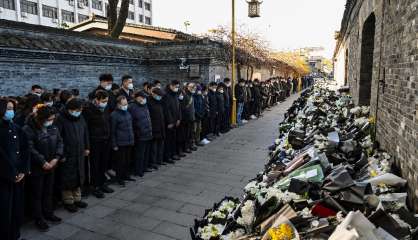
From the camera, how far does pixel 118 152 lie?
6.86 metres

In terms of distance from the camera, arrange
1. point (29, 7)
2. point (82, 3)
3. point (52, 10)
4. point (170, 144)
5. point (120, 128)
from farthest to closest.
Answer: point (82, 3)
point (52, 10)
point (29, 7)
point (170, 144)
point (120, 128)

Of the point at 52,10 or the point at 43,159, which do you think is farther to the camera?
the point at 52,10

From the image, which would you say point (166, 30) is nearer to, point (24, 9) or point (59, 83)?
point (59, 83)

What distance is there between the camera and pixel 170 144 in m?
8.80

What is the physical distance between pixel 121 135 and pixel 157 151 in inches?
68.4

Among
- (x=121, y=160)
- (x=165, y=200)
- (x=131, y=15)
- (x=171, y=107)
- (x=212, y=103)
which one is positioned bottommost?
(x=165, y=200)

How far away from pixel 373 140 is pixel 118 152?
4627mm

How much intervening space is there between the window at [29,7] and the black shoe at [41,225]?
43581 mm

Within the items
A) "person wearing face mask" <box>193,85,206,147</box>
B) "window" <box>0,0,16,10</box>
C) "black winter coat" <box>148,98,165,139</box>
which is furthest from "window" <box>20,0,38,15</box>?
"black winter coat" <box>148,98,165,139</box>

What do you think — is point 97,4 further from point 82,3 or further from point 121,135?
point 121,135

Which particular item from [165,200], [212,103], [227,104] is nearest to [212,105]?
[212,103]

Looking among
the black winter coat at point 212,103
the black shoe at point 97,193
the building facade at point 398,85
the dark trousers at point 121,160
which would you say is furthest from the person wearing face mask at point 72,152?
the black winter coat at point 212,103

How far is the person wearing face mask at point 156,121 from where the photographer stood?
25.9 ft

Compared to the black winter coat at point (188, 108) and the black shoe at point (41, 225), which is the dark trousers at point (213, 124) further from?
the black shoe at point (41, 225)
